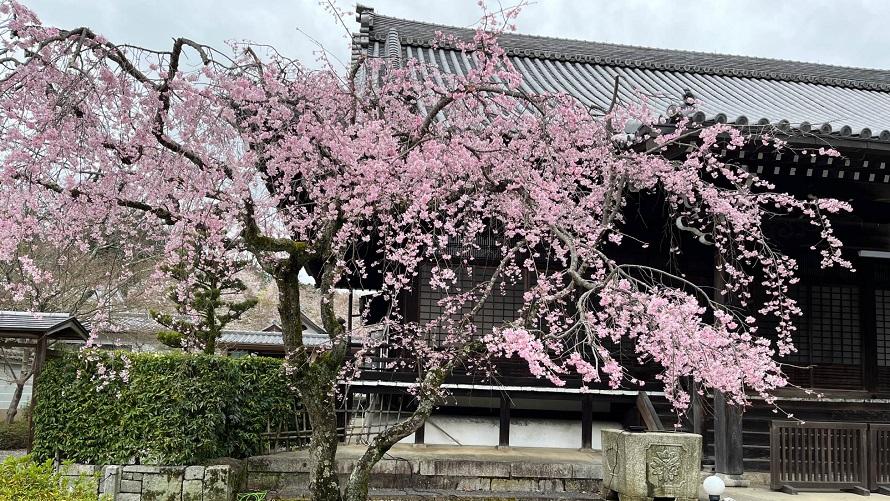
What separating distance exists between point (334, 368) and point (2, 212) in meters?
3.10

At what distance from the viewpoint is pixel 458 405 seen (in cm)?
1071

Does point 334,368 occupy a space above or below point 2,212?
below

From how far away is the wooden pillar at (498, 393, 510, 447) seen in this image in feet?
33.9

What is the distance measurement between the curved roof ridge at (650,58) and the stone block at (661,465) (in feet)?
30.8

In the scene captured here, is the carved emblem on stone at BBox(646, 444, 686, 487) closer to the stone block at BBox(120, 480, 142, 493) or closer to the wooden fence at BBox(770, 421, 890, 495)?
the wooden fence at BBox(770, 421, 890, 495)

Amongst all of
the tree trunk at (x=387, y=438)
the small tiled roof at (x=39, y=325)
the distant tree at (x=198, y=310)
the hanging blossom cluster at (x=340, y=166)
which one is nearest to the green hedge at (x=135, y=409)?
the small tiled roof at (x=39, y=325)

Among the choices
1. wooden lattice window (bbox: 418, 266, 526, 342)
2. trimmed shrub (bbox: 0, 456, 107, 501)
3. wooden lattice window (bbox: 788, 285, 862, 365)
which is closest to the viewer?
trimmed shrub (bbox: 0, 456, 107, 501)

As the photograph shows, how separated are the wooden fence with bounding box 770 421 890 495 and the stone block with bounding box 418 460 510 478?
3.19 m

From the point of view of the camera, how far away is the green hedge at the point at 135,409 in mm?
8445

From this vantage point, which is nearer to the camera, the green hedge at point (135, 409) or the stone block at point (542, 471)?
the green hedge at point (135, 409)

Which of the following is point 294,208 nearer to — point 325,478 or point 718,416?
point 325,478

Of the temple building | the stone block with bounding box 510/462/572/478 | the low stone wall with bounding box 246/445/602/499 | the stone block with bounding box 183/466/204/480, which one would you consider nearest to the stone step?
the low stone wall with bounding box 246/445/602/499

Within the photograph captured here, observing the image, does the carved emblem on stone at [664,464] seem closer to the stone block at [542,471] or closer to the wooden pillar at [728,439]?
the wooden pillar at [728,439]

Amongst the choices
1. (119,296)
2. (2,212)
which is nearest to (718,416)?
(2,212)
